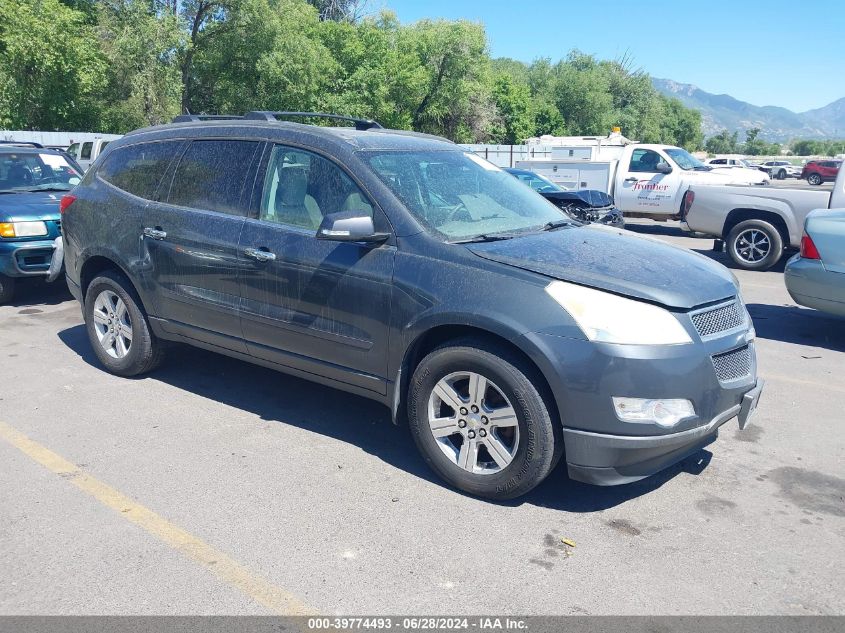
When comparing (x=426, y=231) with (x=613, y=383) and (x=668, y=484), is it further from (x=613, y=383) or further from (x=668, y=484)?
(x=668, y=484)

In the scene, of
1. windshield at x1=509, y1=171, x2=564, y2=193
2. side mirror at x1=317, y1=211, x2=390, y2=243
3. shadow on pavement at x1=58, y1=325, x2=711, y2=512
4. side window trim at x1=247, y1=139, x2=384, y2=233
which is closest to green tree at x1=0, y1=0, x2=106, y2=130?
windshield at x1=509, y1=171, x2=564, y2=193

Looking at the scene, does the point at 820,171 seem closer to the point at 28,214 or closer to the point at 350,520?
Result: the point at 28,214

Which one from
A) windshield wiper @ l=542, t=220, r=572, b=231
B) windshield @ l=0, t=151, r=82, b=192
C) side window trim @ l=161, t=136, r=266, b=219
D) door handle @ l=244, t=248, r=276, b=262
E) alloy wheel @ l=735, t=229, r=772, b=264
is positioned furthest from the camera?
alloy wheel @ l=735, t=229, r=772, b=264

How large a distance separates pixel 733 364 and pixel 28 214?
7439 mm

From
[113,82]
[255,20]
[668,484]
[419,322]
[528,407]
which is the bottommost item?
[668,484]

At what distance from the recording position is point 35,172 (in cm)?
930

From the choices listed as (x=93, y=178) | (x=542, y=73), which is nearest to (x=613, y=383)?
(x=93, y=178)

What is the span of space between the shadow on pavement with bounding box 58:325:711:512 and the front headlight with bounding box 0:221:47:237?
1.83 m

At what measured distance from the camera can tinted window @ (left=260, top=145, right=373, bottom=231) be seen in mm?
4422

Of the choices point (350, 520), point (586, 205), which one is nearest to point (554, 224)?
point (350, 520)

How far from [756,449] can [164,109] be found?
33.1m

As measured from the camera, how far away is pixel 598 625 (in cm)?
293

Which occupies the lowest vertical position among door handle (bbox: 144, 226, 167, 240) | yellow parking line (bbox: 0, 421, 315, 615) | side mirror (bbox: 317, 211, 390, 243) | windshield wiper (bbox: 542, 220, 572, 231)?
yellow parking line (bbox: 0, 421, 315, 615)

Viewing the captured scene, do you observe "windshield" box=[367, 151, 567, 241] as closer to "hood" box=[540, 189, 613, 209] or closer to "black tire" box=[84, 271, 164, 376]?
"black tire" box=[84, 271, 164, 376]
